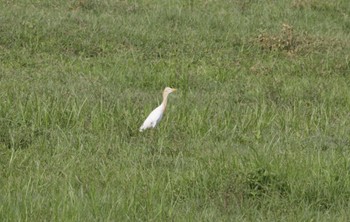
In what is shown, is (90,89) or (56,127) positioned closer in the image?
(56,127)

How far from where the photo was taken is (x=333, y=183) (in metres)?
6.12

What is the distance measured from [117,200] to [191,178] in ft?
2.47

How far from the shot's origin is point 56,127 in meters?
7.69

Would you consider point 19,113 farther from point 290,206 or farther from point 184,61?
point 184,61

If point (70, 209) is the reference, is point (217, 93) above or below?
below

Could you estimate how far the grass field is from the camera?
19.3 feet

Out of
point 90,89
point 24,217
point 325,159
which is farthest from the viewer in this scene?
point 90,89

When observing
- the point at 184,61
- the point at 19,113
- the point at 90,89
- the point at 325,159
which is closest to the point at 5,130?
the point at 19,113

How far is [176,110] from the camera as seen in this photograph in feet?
27.5

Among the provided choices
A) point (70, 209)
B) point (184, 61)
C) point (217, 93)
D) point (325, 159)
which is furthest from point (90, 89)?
point (70, 209)

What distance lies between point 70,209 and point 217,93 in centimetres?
449

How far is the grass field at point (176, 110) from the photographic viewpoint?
19.3 feet

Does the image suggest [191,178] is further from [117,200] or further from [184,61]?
[184,61]

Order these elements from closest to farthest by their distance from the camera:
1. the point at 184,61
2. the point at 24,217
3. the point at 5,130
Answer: the point at 24,217 < the point at 5,130 < the point at 184,61
